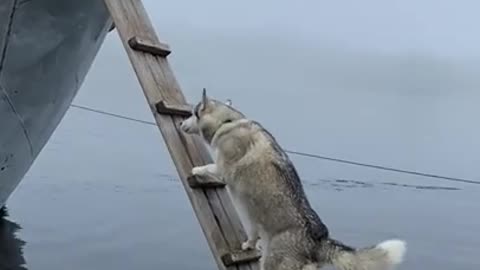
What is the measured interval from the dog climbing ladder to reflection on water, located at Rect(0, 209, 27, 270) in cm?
497

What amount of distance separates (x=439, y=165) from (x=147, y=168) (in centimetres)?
1074

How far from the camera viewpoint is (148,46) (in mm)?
4809

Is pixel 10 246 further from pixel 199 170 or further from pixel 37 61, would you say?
pixel 199 170

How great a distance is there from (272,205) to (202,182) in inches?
24.6

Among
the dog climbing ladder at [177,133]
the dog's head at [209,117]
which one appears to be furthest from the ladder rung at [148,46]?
the dog's head at [209,117]

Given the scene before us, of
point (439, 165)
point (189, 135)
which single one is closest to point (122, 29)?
point (189, 135)

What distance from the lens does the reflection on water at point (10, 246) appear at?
9.25 meters

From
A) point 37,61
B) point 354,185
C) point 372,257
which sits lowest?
point 372,257

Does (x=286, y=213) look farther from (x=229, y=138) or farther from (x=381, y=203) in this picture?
(x=381, y=203)

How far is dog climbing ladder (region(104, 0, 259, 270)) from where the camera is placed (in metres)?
4.08

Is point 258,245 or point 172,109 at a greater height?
point 172,109

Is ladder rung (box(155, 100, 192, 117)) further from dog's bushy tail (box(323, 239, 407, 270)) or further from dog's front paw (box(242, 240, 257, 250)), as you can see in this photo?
dog's bushy tail (box(323, 239, 407, 270))

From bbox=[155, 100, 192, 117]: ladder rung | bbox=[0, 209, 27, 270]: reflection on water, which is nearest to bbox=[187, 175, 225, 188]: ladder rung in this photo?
bbox=[155, 100, 192, 117]: ladder rung

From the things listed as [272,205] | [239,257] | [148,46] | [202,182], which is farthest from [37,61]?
[272,205]
